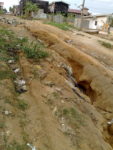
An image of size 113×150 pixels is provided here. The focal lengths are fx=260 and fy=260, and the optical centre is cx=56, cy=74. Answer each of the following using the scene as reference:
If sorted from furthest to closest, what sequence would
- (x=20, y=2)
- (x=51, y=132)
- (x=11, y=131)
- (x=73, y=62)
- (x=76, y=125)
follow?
(x=20, y=2)
(x=73, y=62)
(x=76, y=125)
(x=51, y=132)
(x=11, y=131)

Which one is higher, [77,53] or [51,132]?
[77,53]

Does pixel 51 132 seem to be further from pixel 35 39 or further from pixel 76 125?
pixel 35 39

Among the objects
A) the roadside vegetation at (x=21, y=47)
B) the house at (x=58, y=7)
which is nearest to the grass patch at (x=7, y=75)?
the roadside vegetation at (x=21, y=47)

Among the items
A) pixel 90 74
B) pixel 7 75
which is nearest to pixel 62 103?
pixel 7 75

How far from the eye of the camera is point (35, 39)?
316 inches

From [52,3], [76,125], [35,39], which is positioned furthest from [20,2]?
[76,125]

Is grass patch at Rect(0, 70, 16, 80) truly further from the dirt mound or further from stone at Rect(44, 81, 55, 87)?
the dirt mound

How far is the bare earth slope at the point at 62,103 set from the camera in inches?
170

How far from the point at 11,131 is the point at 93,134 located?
1.59 m

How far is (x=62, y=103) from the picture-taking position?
5.24m

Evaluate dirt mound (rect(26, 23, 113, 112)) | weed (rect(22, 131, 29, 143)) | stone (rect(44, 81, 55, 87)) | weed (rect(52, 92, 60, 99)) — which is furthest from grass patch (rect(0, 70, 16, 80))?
dirt mound (rect(26, 23, 113, 112))

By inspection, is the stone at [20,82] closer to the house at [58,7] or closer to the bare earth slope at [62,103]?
the bare earth slope at [62,103]

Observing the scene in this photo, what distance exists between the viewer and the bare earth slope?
14.2 feet

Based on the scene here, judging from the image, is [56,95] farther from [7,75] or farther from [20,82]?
[7,75]
